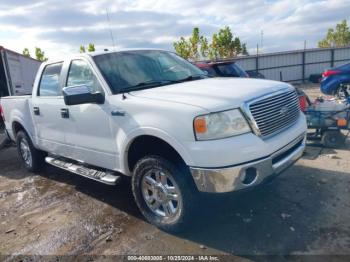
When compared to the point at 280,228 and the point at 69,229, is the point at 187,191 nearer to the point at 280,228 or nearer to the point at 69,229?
the point at 280,228

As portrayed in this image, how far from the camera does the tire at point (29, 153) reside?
243 inches

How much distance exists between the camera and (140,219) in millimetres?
4090

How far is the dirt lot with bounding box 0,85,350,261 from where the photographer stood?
11.0 feet

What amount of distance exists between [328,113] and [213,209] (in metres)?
3.40

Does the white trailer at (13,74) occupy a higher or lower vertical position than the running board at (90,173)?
higher

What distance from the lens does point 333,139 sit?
6219 mm

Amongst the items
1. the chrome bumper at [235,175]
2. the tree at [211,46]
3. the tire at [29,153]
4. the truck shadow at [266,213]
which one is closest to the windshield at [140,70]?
the chrome bumper at [235,175]

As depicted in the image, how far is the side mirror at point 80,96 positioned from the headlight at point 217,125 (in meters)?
1.35

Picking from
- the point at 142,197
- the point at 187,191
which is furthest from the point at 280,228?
the point at 142,197

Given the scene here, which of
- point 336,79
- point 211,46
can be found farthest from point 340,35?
point 336,79

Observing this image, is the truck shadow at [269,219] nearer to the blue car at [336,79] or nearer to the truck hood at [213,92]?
the truck hood at [213,92]

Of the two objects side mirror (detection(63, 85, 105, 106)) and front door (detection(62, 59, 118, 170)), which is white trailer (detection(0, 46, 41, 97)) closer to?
front door (detection(62, 59, 118, 170))

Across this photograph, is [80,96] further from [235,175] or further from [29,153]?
[29,153]

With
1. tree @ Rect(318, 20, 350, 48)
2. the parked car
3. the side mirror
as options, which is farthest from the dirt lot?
tree @ Rect(318, 20, 350, 48)
